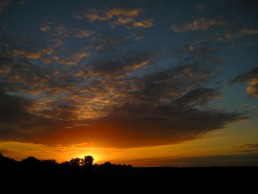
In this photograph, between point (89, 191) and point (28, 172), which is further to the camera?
point (28, 172)

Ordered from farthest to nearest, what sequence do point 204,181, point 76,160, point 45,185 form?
point 76,160, point 204,181, point 45,185

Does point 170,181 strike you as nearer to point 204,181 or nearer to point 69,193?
point 204,181

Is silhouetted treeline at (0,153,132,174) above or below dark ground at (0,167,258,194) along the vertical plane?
above

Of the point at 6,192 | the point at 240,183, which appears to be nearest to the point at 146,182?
the point at 240,183

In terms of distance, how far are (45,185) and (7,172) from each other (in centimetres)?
1110

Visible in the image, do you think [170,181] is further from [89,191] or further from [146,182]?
[89,191]

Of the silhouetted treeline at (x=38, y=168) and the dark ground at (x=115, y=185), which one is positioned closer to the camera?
the dark ground at (x=115, y=185)

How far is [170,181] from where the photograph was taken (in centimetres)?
4094

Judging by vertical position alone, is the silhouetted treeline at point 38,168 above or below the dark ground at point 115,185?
above

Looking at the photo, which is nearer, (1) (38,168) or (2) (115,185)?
(2) (115,185)

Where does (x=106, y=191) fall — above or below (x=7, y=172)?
below

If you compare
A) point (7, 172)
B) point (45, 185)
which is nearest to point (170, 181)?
point (45, 185)

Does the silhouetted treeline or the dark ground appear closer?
the dark ground

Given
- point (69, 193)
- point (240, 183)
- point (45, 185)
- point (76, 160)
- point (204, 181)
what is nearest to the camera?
point (69, 193)
